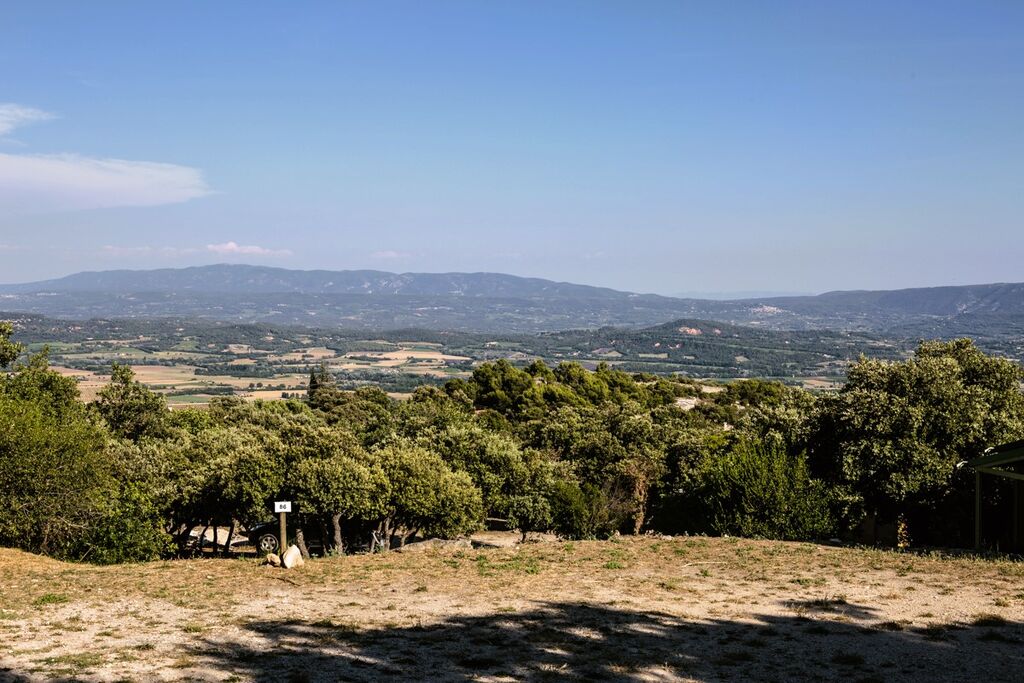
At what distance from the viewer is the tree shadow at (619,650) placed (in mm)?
11898

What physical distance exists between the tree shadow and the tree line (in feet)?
36.4

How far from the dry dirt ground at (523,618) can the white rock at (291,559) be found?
35 centimetres

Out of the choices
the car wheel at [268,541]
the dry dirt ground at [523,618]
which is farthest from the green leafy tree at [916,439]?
the car wheel at [268,541]

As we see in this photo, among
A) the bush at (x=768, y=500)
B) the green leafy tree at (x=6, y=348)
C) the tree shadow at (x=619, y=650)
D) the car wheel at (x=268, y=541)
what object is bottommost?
the car wheel at (x=268, y=541)

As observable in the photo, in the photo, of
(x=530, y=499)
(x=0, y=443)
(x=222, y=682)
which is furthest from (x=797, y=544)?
(x=0, y=443)

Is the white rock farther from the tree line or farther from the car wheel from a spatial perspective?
the car wheel

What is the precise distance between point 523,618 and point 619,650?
8.09 feet

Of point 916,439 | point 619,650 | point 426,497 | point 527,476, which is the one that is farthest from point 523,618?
point 916,439

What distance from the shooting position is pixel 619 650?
42.9 ft

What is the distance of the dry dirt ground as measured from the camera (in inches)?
475

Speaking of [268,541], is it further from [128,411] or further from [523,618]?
[128,411]

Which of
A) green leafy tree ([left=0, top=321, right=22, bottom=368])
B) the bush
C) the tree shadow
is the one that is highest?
green leafy tree ([left=0, top=321, right=22, bottom=368])

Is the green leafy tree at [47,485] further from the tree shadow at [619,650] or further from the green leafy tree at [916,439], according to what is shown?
the green leafy tree at [916,439]

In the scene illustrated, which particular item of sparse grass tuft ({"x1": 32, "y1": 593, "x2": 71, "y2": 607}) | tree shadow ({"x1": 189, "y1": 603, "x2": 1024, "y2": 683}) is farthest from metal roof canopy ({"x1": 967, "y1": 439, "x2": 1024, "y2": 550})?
sparse grass tuft ({"x1": 32, "y1": 593, "x2": 71, "y2": 607})
